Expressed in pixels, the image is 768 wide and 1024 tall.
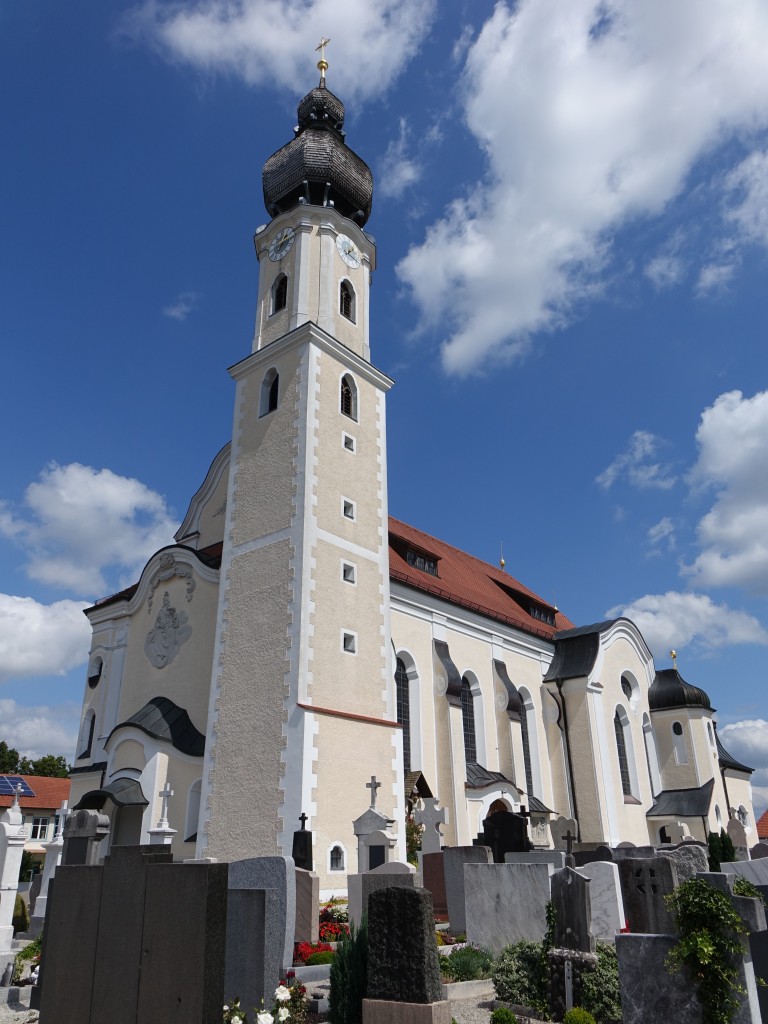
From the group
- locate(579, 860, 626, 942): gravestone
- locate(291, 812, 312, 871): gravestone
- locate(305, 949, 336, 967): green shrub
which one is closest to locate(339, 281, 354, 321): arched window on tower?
locate(291, 812, 312, 871): gravestone

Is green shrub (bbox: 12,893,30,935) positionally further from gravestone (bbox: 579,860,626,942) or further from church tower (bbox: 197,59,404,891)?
gravestone (bbox: 579,860,626,942)

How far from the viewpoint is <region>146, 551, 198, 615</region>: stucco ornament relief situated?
19344mm

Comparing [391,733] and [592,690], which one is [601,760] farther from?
[391,733]

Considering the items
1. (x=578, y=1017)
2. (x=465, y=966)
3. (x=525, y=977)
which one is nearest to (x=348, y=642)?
(x=465, y=966)

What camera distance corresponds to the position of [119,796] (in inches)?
626

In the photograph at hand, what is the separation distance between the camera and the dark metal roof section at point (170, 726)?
1673 centimetres

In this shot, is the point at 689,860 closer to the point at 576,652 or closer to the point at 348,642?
the point at 348,642

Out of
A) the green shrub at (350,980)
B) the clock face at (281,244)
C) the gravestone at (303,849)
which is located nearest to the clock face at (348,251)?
the clock face at (281,244)

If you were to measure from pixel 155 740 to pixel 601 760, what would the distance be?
1402 centimetres

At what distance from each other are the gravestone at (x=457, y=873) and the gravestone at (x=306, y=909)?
2491mm

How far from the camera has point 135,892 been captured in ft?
18.7

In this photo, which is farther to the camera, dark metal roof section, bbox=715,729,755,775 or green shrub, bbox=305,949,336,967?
dark metal roof section, bbox=715,729,755,775

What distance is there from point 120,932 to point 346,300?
702 inches

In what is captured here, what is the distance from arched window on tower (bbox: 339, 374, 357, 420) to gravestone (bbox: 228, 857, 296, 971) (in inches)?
518
